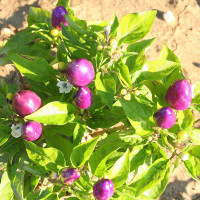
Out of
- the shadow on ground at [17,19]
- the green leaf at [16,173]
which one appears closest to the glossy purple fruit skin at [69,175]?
the green leaf at [16,173]

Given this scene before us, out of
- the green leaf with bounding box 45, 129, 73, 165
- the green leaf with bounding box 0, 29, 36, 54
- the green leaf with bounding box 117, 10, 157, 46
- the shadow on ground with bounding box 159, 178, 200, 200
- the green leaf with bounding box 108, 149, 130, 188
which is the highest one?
the green leaf with bounding box 117, 10, 157, 46

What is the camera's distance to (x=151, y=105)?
1805 millimetres

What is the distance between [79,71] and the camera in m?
1.64

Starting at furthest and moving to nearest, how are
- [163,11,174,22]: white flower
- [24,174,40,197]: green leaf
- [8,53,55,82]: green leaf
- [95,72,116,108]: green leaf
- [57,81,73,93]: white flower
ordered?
[163,11,174,22]: white flower < [24,174,40,197]: green leaf < [8,53,55,82]: green leaf < [57,81,73,93]: white flower < [95,72,116,108]: green leaf

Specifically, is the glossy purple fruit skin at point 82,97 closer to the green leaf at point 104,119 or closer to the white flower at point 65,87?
the white flower at point 65,87

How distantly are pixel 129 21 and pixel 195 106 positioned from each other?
780mm

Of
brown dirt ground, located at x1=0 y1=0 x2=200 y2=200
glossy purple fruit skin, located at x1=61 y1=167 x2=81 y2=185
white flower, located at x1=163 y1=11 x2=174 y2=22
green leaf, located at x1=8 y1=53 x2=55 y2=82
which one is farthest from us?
white flower, located at x1=163 y1=11 x2=174 y2=22

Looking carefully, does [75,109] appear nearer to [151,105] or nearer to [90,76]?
[90,76]

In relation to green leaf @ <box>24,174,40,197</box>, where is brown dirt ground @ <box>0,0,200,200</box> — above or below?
above

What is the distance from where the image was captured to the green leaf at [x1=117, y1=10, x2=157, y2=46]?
6.59 feet

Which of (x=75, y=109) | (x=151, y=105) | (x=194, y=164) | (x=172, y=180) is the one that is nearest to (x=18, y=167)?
(x=75, y=109)

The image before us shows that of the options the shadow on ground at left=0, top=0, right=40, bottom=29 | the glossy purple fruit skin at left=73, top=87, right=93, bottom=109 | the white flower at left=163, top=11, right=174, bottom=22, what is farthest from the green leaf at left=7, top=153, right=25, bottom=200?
the white flower at left=163, top=11, right=174, bottom=22

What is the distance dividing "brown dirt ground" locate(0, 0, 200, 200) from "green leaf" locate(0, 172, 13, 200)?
154cm

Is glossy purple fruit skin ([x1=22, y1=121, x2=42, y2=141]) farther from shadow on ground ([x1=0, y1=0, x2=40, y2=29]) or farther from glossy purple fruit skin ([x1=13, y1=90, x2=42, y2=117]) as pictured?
shadow on ground ([x1=0, y1=0, x2=40, y2=29])
